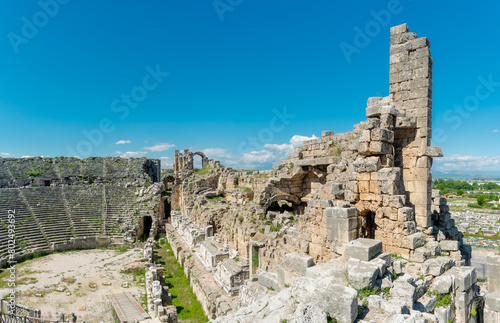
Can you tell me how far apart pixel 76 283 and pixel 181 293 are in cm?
518

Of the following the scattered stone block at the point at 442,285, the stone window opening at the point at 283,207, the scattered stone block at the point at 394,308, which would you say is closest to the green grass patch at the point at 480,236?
the stone window opening at the point at 283,207

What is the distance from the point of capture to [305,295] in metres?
3.68

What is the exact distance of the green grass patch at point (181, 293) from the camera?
1111 cm

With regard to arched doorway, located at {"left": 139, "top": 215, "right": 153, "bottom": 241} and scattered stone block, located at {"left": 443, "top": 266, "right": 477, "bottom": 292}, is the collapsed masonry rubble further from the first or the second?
arched doorway, located at {"left": 139, "top": 215, "right": 153, "bottom": 241}

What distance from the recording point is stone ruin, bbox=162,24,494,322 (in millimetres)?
3887

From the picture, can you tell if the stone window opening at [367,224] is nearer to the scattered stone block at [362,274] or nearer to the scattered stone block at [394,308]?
the scattered stone block at [362,274]

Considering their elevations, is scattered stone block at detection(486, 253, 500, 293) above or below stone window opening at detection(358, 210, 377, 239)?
below

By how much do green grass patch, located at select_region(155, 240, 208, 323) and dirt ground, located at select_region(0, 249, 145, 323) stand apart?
142 centimetres

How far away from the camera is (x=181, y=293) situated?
1334 cm

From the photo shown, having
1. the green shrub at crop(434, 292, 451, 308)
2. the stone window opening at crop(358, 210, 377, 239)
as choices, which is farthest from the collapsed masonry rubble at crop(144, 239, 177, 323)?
the green shrub at crop(434, 292, 451, 308)

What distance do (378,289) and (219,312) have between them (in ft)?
21.8

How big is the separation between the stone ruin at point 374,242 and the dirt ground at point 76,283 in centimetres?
416

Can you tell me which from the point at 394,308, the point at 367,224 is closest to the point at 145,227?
the point at 367,224

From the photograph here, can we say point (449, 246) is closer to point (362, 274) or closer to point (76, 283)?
point (362, 274)
